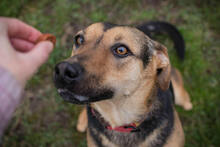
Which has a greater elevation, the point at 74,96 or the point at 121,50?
the point at 121,50

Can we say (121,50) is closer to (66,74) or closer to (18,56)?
(66,74)

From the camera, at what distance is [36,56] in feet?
5.58

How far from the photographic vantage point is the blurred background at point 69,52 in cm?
415

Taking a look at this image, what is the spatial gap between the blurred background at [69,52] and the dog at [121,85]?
4.52ft

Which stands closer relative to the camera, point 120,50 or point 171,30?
point 120,50

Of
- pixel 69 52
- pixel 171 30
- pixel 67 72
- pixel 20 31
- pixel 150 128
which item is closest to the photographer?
pixel 67 72

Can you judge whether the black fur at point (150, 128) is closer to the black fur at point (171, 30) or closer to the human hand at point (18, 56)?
the human hand at point (18, 56)

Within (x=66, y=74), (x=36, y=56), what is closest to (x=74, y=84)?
(x=66, y=74)

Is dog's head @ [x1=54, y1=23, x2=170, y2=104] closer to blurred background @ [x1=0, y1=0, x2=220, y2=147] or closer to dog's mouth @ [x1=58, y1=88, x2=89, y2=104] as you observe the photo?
dog's mouth @ [x1=58, y1=88, x2=89, y2=104]

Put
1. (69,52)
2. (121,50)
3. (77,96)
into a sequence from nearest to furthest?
(77,96), (121,50), (69,52)

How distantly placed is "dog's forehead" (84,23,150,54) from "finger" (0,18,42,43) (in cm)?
63

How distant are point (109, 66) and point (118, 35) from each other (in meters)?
0.43

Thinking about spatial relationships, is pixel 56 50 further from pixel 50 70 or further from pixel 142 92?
pixel 142 92

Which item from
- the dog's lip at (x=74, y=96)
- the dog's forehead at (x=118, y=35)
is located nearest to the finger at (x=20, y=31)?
the dog's forehead at (x=118, y=35)
